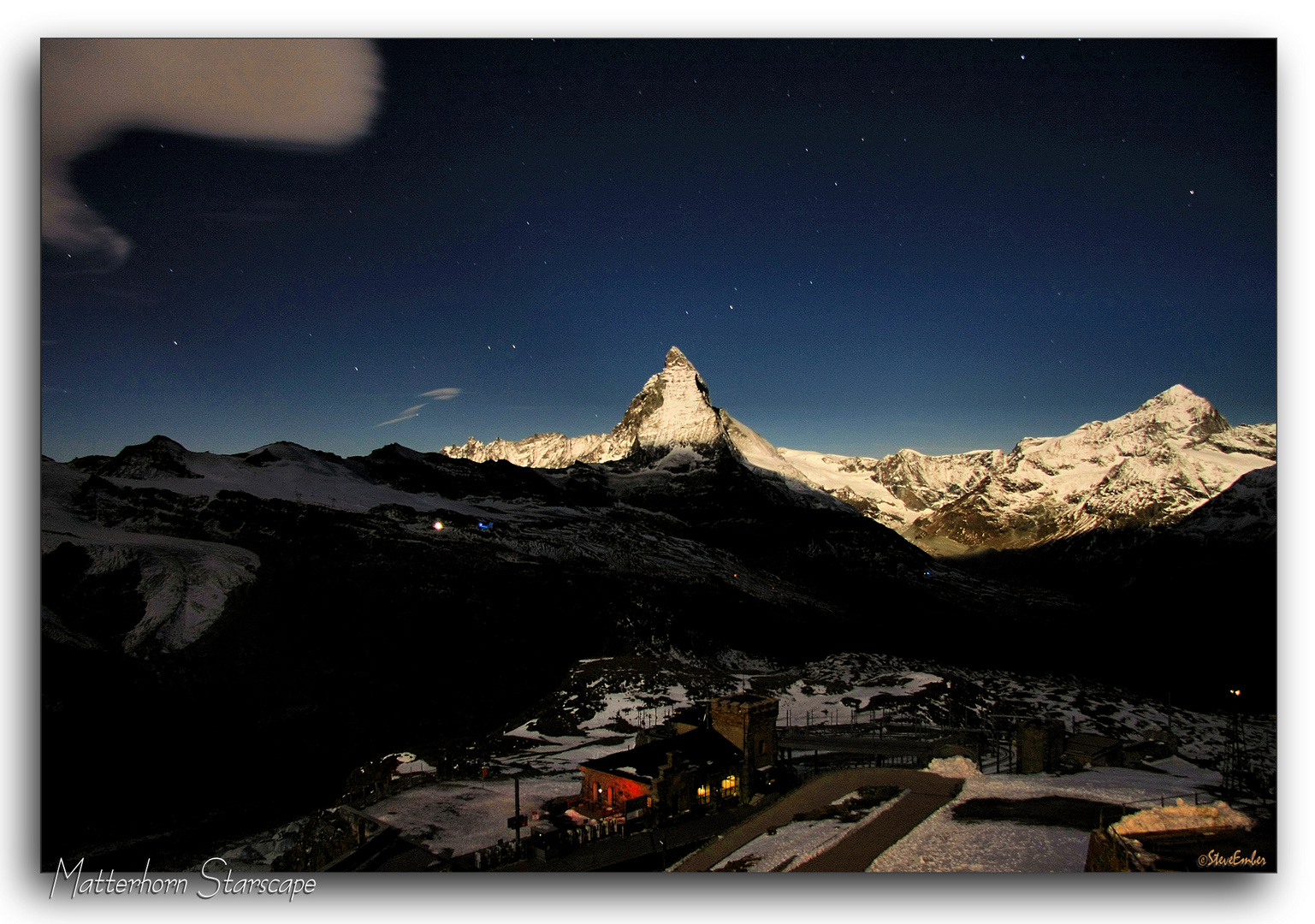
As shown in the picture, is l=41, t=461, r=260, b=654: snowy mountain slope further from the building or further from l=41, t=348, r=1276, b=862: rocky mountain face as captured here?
the building

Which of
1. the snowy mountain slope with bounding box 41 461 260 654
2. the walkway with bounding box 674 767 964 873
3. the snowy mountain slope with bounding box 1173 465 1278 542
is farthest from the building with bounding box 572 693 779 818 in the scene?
the snowy mountain slope with bounding box 1173 465 1278 542

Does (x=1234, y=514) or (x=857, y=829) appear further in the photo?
(x=1234, y=514)

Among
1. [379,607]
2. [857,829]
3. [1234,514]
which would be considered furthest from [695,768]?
[1234,514]

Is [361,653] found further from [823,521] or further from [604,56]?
[823,521]

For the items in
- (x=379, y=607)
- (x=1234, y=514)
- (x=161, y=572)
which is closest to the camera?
(x=161, y=572)

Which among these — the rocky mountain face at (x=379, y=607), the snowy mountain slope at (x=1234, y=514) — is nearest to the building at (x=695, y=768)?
the rocky mountain face at (x=379, y=607)

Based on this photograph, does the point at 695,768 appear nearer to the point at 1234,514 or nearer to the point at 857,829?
the point at 857,829

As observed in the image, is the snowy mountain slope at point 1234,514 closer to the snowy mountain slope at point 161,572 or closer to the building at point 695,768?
the building at point 695,768
